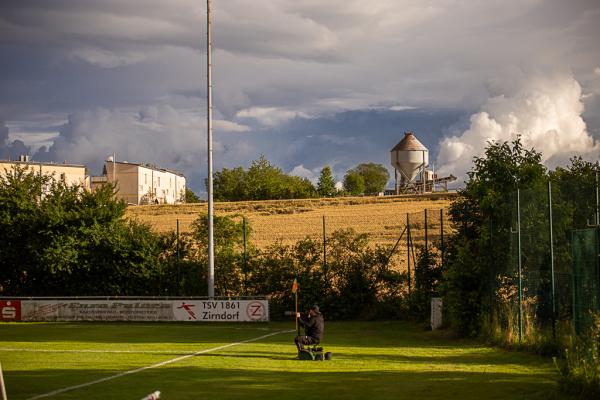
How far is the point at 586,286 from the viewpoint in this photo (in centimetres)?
1680

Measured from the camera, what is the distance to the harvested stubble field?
56.3 meters

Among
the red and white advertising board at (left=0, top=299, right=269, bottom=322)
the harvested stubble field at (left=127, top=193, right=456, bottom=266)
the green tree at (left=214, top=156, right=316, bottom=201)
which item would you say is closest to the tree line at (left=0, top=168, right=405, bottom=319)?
the red and white advertising board at (left=0, top=299, right=269, bottom=322)

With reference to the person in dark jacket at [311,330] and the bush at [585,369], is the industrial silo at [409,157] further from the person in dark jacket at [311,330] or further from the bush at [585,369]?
the bush at [585,369]

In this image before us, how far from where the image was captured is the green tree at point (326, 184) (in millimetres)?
118562

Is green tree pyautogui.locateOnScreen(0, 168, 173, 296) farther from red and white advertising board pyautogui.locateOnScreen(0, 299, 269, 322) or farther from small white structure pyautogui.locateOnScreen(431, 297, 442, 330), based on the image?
small white structure pyautogui.locateOnScreen(431, 297, 442, 330)

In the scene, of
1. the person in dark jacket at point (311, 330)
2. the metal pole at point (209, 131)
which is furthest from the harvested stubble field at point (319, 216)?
the person in dark jacket at point (311, 330)

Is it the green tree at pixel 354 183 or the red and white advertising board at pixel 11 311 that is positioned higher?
the green tree at pixel 354 183

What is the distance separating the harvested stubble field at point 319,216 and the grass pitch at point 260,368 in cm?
2180

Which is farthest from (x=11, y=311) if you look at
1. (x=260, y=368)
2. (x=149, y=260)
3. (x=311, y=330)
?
(x=260, y=368)

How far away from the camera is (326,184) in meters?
120

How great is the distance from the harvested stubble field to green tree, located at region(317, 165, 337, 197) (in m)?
32.1

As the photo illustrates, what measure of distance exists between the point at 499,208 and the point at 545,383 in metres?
10.2

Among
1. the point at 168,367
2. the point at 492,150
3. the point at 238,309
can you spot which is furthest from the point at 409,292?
the point at 168,367

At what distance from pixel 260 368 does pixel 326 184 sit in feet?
330
